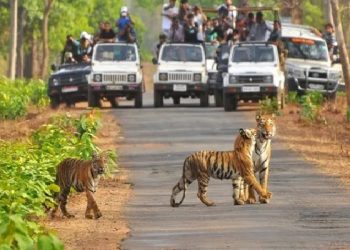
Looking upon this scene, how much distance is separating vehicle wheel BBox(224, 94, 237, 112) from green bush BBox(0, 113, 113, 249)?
15.0 metres

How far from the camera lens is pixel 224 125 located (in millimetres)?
36875

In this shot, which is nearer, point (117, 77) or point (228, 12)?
point (117, 77)

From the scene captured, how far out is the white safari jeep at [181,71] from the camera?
45469 mm

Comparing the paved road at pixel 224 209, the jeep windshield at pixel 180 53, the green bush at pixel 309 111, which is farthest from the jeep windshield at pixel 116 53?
the paved road at pixel 224 209

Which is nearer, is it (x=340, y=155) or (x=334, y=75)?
(x=340, y=155)

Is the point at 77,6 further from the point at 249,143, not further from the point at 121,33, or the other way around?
the point at 249,143

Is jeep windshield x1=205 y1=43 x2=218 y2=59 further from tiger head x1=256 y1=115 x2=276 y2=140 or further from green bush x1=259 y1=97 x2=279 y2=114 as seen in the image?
tiger head x1=256 y1=115 x2=276 y2=140

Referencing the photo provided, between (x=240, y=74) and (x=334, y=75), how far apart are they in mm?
5476

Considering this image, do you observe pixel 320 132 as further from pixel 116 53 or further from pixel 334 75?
pixel 334 75

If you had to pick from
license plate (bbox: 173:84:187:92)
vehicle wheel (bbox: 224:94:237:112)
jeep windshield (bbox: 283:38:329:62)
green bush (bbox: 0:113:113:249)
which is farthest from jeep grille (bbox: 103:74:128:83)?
green bush (bbox: 0:113:113:249)

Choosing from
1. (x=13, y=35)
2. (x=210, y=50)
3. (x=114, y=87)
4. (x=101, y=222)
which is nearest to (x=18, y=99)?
(x=114, y=87)

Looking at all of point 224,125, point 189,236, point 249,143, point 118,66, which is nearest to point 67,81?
point 118,66

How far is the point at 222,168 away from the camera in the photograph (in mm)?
20375

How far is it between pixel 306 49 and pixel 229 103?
5.45 meters
